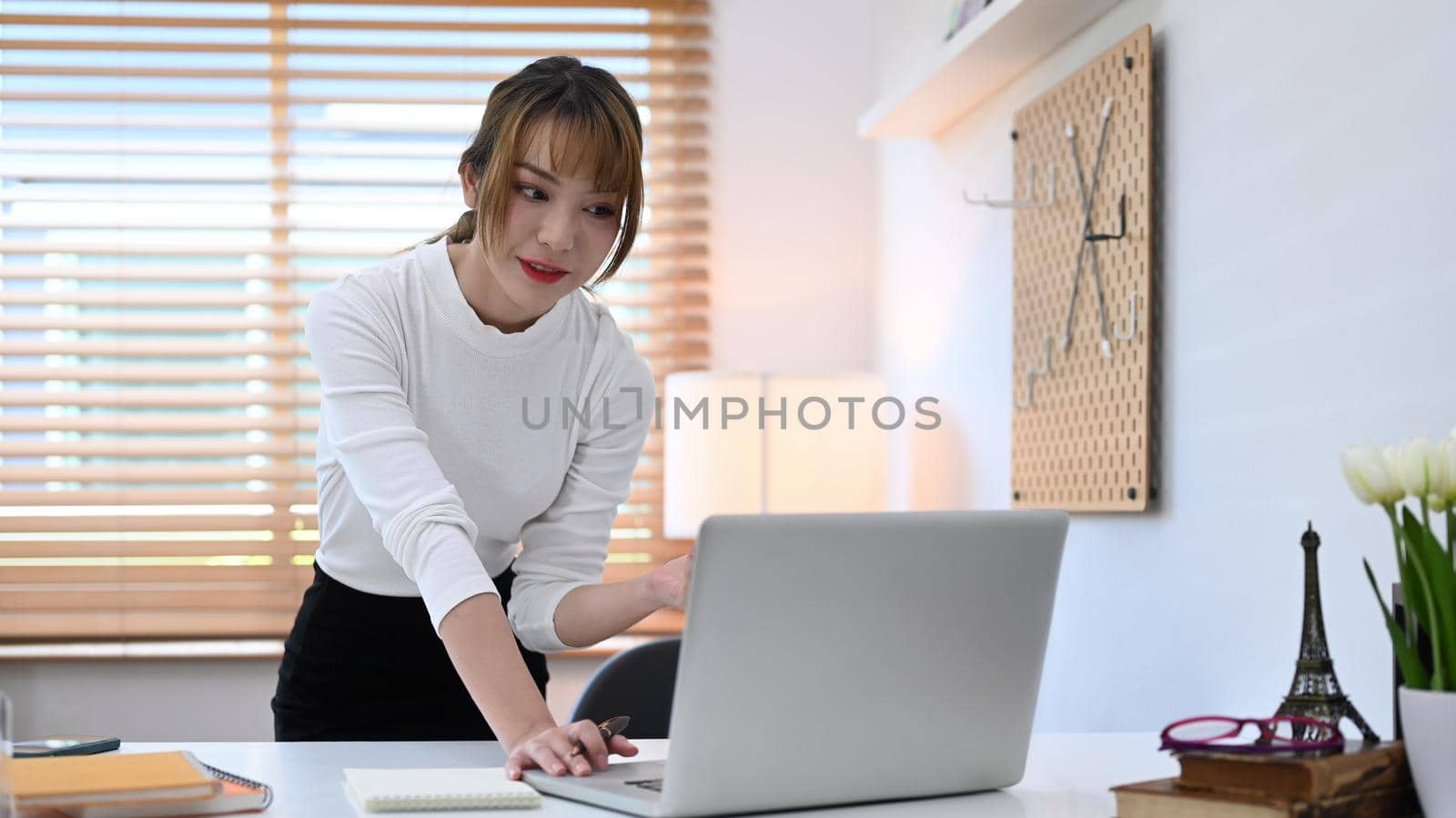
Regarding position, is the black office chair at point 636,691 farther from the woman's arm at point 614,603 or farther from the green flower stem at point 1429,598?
the green flower stem at point 1429,598

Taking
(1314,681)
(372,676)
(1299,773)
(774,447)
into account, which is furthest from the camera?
(774,447)

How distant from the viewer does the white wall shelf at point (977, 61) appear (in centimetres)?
199

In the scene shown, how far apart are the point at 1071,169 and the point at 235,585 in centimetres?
210

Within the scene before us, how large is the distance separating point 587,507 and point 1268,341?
773 millimetres

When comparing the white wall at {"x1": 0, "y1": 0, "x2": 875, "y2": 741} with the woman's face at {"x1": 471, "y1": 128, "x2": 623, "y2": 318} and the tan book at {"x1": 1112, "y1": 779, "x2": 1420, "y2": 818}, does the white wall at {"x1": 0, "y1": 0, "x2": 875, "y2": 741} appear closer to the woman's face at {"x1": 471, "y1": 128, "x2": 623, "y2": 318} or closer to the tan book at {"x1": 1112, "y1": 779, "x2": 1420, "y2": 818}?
the woman's face at {"x1": 471, "y1": 128, "x2": 623, "y2": 318}

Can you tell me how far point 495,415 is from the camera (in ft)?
4.88

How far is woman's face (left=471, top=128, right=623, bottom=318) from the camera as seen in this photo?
133cm

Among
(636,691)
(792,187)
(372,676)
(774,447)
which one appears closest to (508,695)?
(372,676)

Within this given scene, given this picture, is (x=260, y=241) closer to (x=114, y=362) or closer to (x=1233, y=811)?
(x=114, y=362)

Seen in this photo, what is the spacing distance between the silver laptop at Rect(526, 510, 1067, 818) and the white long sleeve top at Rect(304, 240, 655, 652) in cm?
48

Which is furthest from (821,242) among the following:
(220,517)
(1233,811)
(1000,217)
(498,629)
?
(1233,811)

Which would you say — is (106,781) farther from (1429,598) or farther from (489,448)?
(1429,598)

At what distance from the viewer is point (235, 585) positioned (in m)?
3.14

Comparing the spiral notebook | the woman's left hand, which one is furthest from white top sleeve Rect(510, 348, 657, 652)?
the spiral notebook
